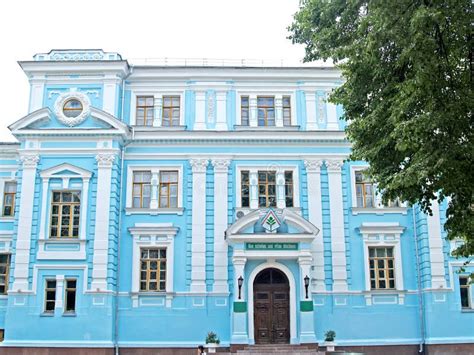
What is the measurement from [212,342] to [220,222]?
475 cm

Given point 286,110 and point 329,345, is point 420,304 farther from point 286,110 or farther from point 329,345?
point 286,110

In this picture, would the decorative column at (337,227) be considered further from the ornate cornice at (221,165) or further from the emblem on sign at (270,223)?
the ornate cornice at (221,165)

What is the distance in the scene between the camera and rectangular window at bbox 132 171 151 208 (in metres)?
24.4

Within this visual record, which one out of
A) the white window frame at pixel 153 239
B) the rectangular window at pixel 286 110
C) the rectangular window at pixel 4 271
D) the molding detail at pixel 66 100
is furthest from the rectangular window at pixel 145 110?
the rectangular window at pixel 4 271

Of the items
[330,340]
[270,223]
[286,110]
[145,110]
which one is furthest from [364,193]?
[145,110]

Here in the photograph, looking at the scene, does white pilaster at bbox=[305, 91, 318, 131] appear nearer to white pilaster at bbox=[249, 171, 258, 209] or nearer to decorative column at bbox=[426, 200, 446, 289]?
white pilaster at bbox=[249, 171, 258, 209]

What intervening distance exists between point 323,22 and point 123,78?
1349cm

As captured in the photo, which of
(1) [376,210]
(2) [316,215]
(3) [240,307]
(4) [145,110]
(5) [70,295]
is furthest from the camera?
(4) [145,110]

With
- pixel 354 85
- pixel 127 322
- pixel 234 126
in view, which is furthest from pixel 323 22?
pixel 127 322

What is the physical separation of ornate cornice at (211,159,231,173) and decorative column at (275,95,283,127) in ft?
9.07

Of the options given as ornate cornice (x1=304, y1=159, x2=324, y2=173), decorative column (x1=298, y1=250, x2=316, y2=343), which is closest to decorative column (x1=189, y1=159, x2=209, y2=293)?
decorative column (x1=298, y1=250, x2=316, y2=343)

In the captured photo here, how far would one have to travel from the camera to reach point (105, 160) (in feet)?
78.1

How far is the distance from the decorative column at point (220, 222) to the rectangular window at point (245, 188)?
68cm

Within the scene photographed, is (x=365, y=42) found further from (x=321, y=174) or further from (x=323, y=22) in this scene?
Answer: (x=321, y=174)
